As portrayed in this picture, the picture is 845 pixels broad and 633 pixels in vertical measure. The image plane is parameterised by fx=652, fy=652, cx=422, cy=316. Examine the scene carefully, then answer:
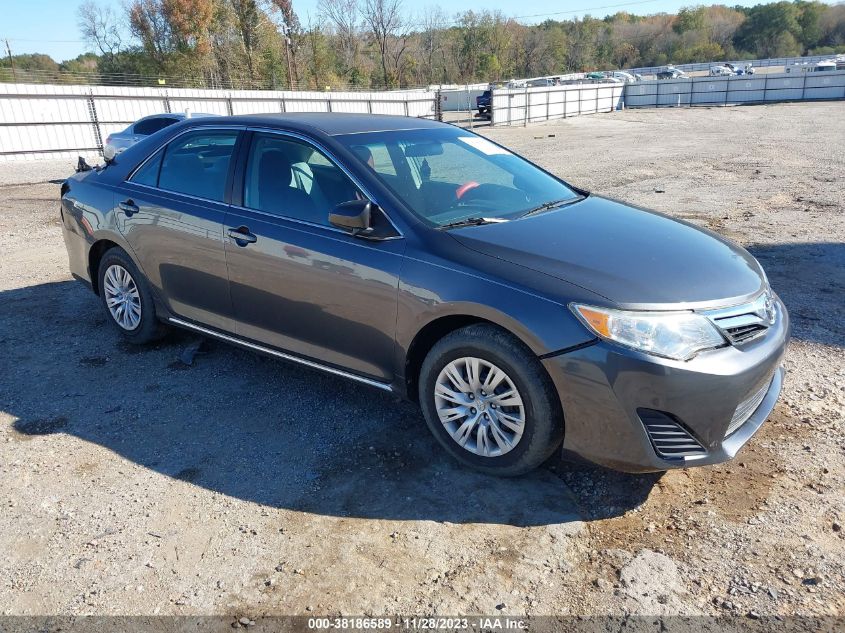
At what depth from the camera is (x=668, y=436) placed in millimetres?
2840

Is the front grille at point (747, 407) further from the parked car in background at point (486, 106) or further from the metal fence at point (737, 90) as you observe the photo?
the metal fence at point (737, 90)

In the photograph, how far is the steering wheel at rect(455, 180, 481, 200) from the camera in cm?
385

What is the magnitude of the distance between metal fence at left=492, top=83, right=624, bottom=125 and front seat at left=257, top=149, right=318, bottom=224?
27.5 m

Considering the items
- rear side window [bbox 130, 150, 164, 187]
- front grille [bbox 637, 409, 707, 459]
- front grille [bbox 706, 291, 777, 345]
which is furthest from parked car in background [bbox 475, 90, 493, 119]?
front grille [bbox 637, 409, 707, 459]

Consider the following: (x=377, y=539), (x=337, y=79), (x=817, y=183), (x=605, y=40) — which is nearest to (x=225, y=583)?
(x=377, y=539)

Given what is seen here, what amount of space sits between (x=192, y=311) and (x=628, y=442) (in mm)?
3048

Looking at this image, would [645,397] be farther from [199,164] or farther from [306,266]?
[199,164]

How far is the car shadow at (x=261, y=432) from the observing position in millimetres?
3156

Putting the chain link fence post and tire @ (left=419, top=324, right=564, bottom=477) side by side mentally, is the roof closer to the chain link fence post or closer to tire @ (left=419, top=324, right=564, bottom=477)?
tire @ (left=419, top=324, right=564, bottom=477)

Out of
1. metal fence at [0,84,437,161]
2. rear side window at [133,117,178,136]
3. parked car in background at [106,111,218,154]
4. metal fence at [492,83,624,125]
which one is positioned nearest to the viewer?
parked car in background at [106,111,218,154]

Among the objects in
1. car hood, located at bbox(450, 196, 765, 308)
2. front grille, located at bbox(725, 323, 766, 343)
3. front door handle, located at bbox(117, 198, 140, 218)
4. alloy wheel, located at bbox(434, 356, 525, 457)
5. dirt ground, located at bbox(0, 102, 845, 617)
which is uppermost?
front door handle, located at bbox(117, 198, 140, 218)

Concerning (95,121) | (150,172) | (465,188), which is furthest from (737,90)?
(150,172)

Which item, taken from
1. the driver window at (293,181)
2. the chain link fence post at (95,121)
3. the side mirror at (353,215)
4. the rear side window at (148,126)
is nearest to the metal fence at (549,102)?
the chain link fence post at (95,121)

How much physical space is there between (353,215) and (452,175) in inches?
37.7
